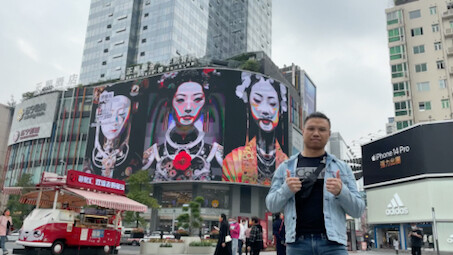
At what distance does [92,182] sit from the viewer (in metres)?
14.4

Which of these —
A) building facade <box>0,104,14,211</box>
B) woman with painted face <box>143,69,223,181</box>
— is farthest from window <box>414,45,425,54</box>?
building facade <box>0,104,14,211</box>

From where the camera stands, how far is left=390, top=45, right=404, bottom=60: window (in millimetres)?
39597

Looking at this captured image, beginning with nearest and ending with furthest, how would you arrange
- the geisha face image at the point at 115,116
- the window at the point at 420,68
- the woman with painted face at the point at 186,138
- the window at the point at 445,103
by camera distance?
the window at the point at 445,103 → the window at the point at 420,68 → the woman with painted face at the point at 186,138 → the geisha face image at the point at 115,116

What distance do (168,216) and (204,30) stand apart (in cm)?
3994

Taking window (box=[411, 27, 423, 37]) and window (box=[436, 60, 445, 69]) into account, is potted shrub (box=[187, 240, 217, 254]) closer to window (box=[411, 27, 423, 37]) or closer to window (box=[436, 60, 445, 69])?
window (box=[436, 60, 445, 69])

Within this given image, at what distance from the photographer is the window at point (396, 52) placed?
3960 centimetres

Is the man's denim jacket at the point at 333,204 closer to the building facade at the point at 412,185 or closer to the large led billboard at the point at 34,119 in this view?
the building facade at the point at 412,185

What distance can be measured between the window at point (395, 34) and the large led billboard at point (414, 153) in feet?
49.7

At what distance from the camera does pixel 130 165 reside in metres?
46.7

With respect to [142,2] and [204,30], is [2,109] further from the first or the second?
[204,30]

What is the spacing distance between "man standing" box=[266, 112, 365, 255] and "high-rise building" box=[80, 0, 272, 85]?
57.1 meters

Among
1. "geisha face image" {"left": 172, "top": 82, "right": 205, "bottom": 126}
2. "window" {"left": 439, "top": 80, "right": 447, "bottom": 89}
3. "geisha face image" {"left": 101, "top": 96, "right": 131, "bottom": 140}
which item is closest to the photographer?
"window" {"left": 439, "top": 80, "right": 447, "bottom": 89}

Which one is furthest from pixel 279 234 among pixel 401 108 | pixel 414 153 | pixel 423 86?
pixel 423 86

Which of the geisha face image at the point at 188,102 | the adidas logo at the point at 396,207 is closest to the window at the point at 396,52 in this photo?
the adidas logo at the point at 396,207
